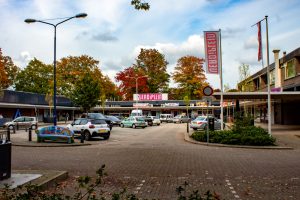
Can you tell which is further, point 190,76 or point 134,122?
point 190,76

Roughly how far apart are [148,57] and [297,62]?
167 feet

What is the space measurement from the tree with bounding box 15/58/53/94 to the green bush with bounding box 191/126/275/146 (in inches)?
2342

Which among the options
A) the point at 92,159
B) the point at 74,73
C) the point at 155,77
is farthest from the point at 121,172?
the point at 155,77

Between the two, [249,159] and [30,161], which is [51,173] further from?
[249,159]

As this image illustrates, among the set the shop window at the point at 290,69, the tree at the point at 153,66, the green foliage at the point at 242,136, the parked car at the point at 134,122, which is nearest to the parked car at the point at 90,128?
the green foliage at the point at 242,136

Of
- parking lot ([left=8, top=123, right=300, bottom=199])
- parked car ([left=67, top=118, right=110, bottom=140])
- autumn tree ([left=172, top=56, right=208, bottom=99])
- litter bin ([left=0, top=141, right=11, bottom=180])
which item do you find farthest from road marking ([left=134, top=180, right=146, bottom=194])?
autumn tree ([left=172, top=56, right=208, bottom=99])

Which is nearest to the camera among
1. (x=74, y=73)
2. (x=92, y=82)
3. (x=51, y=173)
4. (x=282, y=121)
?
(x=51, y=173)

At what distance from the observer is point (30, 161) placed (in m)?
12.9

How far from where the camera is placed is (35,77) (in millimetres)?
75062

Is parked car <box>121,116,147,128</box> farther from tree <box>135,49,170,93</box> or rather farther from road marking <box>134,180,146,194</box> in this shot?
tree <box>135,49,170,93</box>

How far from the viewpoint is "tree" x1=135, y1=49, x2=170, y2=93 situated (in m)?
82.9

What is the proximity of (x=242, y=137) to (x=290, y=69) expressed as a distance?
71.3 feet

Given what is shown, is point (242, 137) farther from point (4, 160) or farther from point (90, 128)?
point (4, 160)

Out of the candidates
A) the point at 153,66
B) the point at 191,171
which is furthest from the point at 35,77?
the point at 191,171
